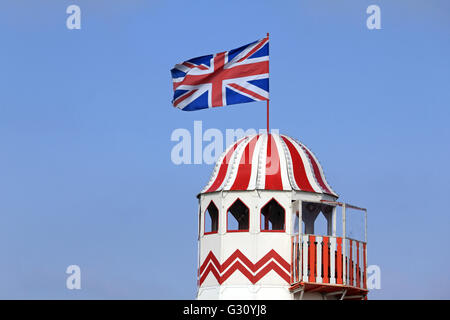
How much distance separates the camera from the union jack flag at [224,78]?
79.3 metres

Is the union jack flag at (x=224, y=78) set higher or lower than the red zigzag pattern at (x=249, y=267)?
higher

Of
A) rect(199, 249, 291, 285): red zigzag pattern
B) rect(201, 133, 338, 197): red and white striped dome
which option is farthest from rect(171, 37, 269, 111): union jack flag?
rect(199, 249, 291, 285): red zigzag pattern

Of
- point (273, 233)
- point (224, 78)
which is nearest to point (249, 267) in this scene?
point (273, 233)

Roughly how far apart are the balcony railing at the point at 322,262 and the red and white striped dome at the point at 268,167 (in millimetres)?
3399

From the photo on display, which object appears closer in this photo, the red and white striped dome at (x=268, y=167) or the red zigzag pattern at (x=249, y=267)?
the red zigzag pattern at (x=249, y=267)

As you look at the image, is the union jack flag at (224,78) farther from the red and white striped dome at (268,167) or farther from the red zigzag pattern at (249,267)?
the red zigzag pattern at (249,267)

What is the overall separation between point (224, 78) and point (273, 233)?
9983 millimetres

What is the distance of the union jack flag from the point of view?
3123 inches

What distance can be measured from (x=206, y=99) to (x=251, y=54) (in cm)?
373

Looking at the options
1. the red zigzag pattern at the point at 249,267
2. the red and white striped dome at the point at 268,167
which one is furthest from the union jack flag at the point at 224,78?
the red zigzag pattern at the point at 249,267

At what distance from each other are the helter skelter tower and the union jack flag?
272 cm

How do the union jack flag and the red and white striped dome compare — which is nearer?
the red and white striped dome

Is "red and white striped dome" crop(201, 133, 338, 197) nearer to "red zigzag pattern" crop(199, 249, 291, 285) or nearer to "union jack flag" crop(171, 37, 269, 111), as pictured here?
"union jack flag" crop(171, 37, 269, 111)

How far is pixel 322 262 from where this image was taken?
7488 centimetres
